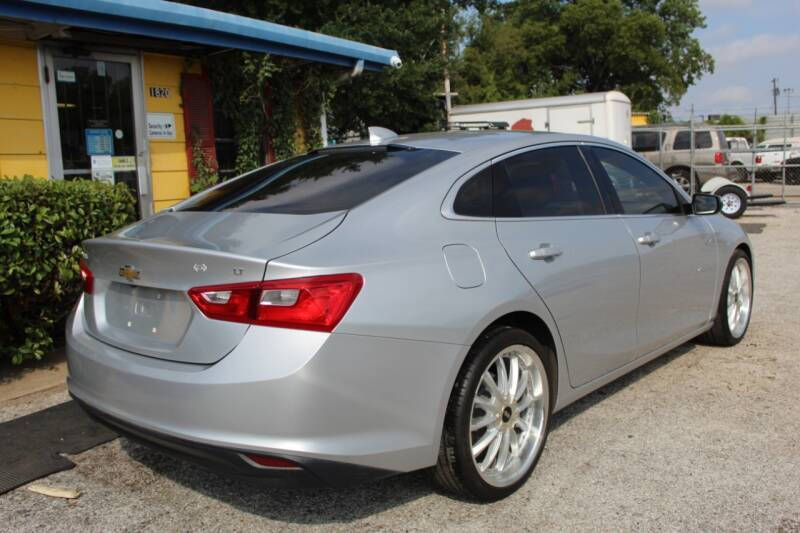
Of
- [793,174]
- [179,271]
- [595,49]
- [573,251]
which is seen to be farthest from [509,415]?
[595,49]

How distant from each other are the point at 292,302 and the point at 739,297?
420 cm

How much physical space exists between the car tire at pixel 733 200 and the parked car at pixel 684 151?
115cm

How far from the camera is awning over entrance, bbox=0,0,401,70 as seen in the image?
18.9ft

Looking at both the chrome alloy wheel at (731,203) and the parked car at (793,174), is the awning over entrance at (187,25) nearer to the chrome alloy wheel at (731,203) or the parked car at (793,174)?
the chrome alloy wheel at (731,203)

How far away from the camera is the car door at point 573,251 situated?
131 inches

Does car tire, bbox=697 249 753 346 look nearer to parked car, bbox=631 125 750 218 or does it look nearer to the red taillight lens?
the red taillight lens

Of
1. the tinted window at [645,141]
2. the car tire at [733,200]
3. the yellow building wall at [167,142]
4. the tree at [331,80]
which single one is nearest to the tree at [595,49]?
the tinted window at [645,141]

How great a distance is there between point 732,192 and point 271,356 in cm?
1511

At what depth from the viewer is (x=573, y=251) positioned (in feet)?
11.6

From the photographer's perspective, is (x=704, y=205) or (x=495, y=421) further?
(x=704, y=205)

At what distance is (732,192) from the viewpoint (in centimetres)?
1545

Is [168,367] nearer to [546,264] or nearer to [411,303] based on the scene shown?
[411,303]

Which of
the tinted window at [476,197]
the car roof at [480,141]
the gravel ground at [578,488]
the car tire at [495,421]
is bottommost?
the gravel ground at [578,488]

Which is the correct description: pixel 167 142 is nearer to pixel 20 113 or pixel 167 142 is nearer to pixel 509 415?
pixel 20 113
